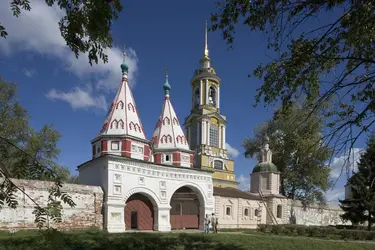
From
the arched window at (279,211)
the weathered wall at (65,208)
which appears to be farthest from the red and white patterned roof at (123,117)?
the arched window at (279,211)

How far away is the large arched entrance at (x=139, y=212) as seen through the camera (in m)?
19.9

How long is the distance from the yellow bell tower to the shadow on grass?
23.2 metres

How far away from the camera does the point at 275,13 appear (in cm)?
589

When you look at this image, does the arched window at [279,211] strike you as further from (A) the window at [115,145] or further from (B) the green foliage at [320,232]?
(A) the window at [115,145]

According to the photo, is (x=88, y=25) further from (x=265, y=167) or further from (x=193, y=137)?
(x=193, y=137)

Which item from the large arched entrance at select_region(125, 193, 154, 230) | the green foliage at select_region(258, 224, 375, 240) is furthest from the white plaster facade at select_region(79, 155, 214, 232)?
the green foliage at select_region(258, 224, 375, 240)

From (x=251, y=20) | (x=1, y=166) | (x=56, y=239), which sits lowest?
(x=56, y=239)

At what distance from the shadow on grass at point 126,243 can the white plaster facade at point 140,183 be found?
4.59 metres

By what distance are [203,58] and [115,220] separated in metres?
28.3

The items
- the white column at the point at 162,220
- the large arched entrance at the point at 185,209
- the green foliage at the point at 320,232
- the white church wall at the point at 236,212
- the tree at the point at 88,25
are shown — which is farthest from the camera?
the white church wall at the point at 236,212

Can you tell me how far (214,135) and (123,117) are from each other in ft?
65.1

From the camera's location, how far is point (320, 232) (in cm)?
2144

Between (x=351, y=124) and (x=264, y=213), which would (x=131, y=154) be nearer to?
(x=264, y=213)

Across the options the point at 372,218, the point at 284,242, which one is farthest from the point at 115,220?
the point at 372,218
